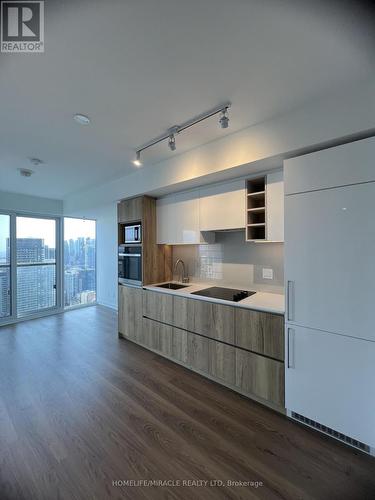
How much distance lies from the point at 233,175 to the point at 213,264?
1.27 meters

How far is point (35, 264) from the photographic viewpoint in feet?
16.2

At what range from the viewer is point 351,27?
46.3 inches

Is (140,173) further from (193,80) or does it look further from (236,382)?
(236,382)

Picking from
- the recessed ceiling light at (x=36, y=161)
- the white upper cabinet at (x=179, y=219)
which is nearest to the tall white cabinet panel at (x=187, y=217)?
the white upper cabinet at (x=179, y=219)

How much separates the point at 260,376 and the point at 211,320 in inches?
27.7

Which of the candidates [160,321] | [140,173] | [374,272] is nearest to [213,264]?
[160,321]

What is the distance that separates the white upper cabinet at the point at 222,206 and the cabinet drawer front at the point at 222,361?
4.36ft

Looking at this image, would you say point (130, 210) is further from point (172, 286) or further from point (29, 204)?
point (29, 204)

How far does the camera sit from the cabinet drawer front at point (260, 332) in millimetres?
2019

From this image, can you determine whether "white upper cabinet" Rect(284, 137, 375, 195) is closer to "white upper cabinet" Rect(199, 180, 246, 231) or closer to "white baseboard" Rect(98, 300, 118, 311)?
"white upper cabinet" Rect(199, 180, 246, 231)

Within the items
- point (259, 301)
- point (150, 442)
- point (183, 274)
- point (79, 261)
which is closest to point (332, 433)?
point (259, 301)

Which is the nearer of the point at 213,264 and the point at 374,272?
the point at 374,272

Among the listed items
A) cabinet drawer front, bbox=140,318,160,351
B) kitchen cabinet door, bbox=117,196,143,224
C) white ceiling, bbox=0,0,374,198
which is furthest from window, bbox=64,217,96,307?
white ceiling, bbox=0,0,374,198

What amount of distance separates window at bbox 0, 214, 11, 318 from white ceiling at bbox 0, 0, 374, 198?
2.90 m
